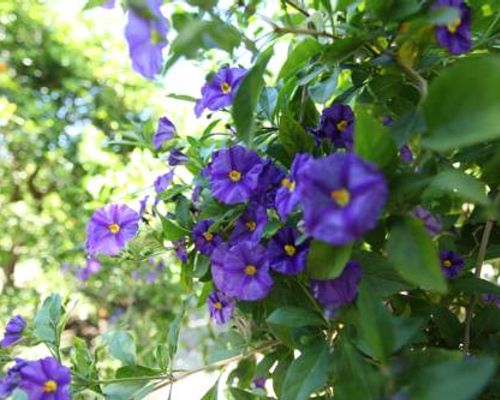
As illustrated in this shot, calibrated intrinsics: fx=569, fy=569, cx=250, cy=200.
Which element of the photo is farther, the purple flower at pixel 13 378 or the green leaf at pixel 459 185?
the purple flower at pixel 13 378

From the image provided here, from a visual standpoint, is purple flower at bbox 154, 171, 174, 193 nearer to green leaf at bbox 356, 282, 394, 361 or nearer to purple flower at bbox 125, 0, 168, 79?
purple flower at bbox 125, 0, 168, 79

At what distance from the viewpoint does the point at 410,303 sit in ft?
2.88

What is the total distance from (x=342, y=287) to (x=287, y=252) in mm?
85

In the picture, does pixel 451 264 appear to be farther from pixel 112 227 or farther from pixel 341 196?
pixel 112 227

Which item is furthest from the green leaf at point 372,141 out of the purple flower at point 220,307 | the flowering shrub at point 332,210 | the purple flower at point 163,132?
the purple flower at point 163,132

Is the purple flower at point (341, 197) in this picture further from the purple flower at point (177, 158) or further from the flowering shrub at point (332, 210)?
the purple flower at point (177, 158)

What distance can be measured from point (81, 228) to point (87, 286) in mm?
369

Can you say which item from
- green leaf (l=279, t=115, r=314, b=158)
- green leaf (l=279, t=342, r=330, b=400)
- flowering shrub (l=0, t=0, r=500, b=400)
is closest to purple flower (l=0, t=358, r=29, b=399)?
flowering shrub (l=0, t=0, r=500, b=400)

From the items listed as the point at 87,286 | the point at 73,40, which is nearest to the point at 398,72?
the point at 87,286

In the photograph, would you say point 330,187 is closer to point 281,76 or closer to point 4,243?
point 281,76

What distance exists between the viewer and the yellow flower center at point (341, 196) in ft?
1.70

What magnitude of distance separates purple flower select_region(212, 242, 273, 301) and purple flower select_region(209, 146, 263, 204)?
0.23ft

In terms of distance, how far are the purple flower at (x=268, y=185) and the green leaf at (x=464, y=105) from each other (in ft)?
0.95

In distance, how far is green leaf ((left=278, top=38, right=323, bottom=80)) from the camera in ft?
2.43
